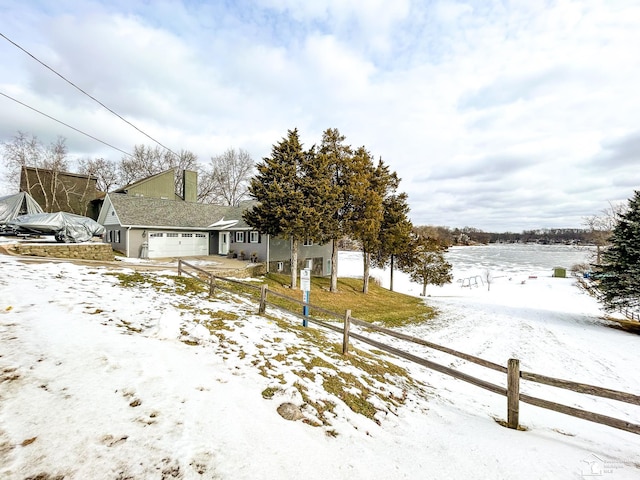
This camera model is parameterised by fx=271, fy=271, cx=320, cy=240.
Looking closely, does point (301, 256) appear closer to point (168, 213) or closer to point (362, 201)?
point (362, 201)

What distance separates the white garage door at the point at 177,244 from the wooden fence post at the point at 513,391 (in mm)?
22084

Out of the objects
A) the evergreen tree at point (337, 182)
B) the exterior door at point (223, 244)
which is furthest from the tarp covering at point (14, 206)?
the evergreen tree at point (337, 182)

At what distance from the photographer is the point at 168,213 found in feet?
73.5

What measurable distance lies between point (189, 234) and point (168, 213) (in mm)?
2428

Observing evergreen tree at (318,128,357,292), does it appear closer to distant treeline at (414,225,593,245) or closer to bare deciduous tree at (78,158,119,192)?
bare deciduous tree at (78,158,119,192)

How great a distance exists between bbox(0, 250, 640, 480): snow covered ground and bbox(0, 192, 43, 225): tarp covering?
59.3ft

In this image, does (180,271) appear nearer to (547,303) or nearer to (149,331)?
(149,331)

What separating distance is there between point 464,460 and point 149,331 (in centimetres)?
587

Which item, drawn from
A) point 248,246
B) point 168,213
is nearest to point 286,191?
point 248,246

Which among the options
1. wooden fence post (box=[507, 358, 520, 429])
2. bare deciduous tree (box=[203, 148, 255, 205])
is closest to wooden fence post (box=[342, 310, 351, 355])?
wooden fence post (box=[507, 358, 520, 429])

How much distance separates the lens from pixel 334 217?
1864 cm

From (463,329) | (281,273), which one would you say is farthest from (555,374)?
(281,273)

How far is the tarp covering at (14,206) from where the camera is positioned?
19.7 metres

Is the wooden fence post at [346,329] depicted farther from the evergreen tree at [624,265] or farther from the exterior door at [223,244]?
the exterior door at [223,244]
